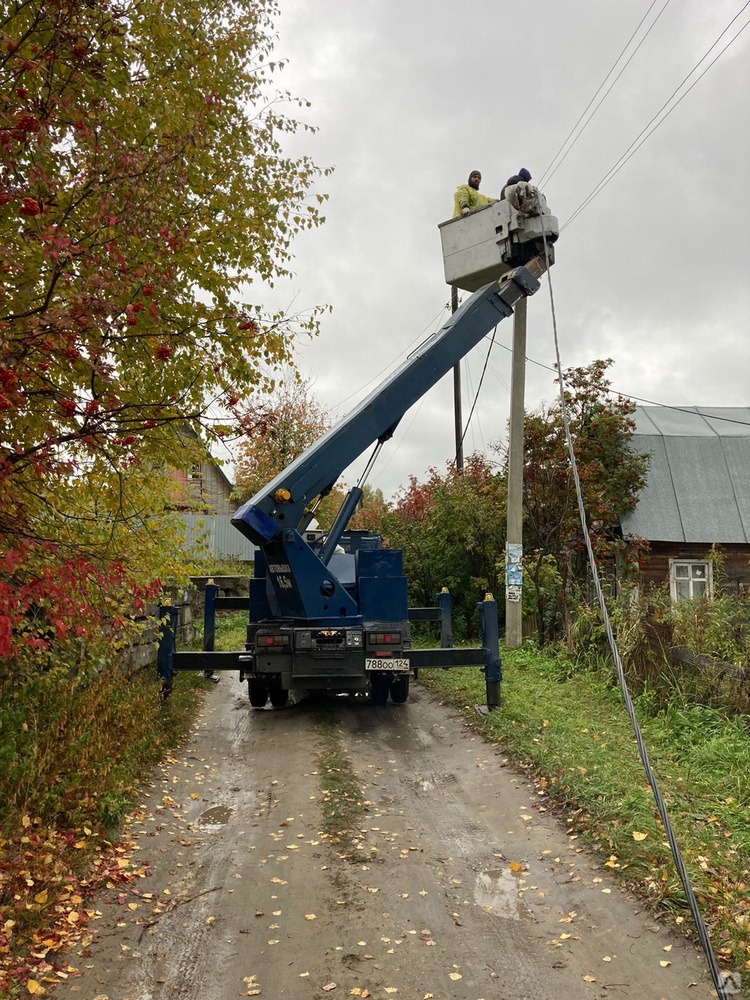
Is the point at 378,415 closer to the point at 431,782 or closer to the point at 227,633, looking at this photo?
the point at 431,782

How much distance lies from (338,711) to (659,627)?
426 centimetres

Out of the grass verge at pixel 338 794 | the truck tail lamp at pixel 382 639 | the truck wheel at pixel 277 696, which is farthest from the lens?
the truck wheel at pixel 277 696

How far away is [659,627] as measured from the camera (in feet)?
29.4

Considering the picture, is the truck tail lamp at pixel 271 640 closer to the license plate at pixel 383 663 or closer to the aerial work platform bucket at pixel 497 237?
the license plate at pixel 383 663

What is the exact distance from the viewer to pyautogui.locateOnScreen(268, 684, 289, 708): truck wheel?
1027 cm

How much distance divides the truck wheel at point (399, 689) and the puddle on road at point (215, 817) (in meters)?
3.98

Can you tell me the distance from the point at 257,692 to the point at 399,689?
194cm

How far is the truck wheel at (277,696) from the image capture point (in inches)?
404

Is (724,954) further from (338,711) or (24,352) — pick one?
(338,711)

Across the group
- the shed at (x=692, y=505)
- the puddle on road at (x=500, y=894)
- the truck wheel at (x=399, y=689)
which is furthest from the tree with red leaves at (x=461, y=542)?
the puddle on road at (x=500, y=894)

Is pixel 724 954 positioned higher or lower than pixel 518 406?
lower

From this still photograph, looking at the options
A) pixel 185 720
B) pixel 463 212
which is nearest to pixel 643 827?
pixel 185 720

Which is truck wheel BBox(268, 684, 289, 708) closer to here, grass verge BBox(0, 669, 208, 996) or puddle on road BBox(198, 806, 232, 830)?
grass verge BBox(0, 669, 208, 996)

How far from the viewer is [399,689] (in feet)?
33.7
